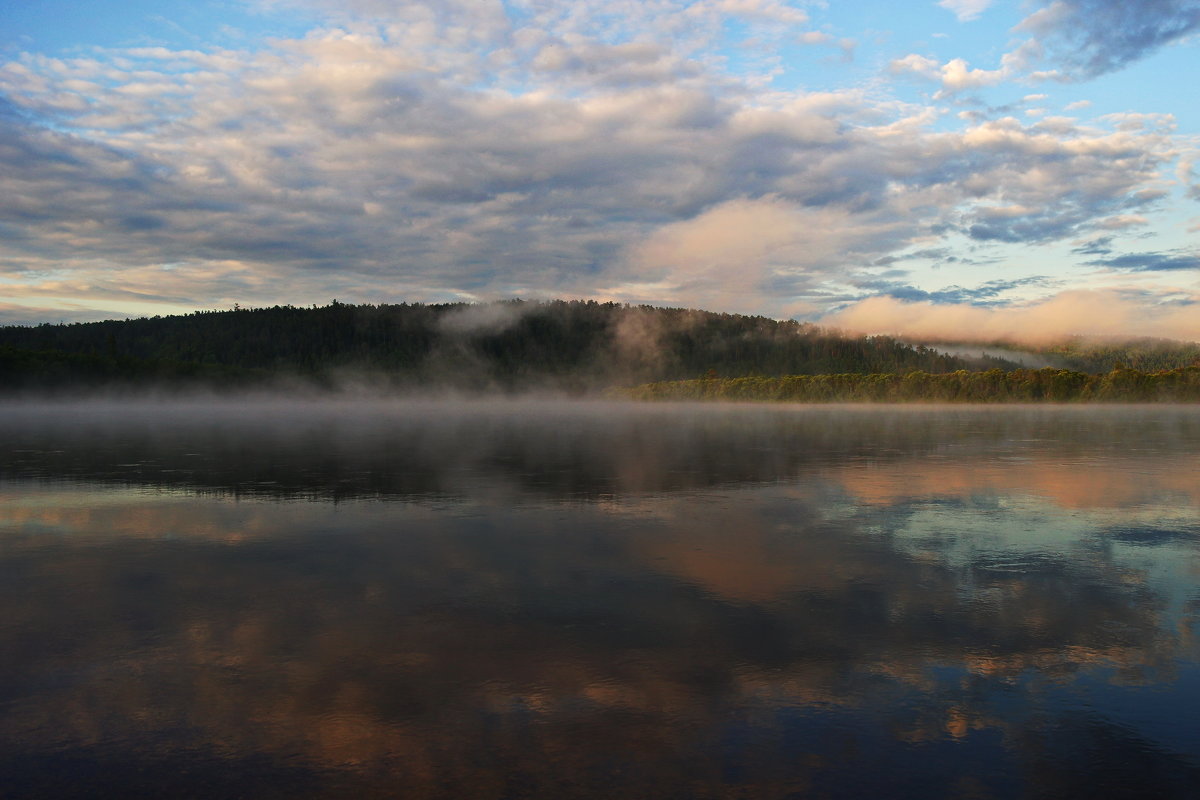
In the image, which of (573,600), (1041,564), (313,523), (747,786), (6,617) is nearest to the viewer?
(747,786)

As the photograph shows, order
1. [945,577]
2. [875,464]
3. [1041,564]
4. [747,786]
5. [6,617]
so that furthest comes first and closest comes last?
[875,464]
[1041,564]
[945,577]
[6,617]
[747,786]

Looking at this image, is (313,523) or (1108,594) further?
(313,523)

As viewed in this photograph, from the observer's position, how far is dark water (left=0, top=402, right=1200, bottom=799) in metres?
8.96

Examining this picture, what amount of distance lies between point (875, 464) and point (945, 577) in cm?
2582

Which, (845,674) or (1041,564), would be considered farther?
(1041,564)

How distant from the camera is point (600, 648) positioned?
12.6m


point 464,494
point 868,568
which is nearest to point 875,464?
point 464,494

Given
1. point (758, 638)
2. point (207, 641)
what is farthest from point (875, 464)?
point (207, 641)

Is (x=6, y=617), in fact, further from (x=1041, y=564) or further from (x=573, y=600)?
(x=1041, y=564)

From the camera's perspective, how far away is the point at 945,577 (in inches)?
678

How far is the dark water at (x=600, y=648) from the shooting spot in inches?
353

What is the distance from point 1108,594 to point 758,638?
25.1 ft

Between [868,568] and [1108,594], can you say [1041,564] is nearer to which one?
[1108,594]

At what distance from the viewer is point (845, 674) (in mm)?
11523
